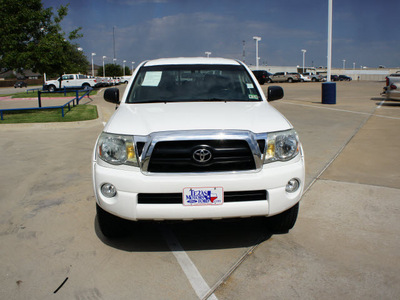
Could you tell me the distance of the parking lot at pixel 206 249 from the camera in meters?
2.77

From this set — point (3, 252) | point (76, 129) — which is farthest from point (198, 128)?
point (76, 129)

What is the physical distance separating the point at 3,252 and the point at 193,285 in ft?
5.82

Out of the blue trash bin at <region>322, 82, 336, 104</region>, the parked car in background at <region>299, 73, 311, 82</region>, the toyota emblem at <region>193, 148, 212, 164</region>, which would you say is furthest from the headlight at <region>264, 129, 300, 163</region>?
the parked car in background at <region>299, 73, 311, 82</region>

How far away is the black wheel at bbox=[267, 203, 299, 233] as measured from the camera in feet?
11.3

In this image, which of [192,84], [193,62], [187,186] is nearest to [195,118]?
[187,186]

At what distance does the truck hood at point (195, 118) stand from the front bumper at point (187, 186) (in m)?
0.36

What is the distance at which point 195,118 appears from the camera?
323 centimetres

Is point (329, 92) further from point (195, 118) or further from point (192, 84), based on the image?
point (195, 118)

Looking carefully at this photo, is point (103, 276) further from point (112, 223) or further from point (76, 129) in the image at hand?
point (76, 129)

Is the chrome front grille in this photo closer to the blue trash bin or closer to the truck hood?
the truck hood

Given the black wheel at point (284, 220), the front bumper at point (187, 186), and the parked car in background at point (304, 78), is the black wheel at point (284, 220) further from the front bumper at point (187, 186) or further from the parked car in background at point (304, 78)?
the parked car in background at point (304, 78)

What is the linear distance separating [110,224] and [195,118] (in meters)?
1.20

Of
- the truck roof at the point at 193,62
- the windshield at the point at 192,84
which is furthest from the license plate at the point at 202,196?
the truck roof at the point at 193,62

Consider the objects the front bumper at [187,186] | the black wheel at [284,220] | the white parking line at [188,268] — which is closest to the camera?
the white parking line at [188,268]
